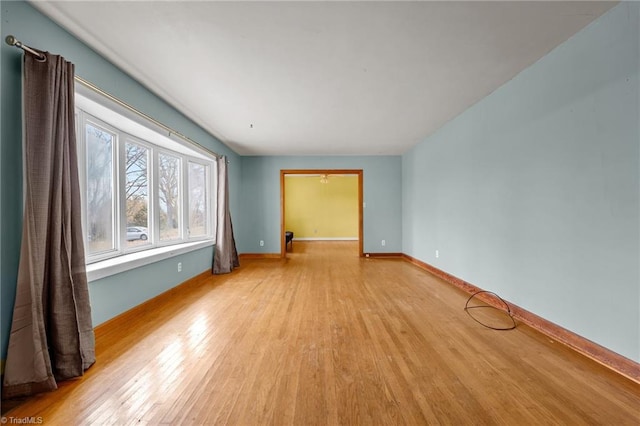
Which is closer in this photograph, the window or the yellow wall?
the window

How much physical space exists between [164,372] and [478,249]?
345cm

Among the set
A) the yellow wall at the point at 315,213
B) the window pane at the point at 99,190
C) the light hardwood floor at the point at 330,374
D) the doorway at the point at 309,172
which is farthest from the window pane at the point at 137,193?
the yellow wall at the point at 315,213

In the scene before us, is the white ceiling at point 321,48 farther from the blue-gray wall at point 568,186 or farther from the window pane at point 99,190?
the window pane at point 99,190

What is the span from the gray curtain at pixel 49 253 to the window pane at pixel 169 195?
1.83 metres

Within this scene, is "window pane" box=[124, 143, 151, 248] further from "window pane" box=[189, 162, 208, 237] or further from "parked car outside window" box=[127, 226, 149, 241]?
"window pane" box=[189, 162, 208, 237]

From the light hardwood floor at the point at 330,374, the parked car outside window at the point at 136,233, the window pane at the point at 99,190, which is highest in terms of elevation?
the window pane at the point at 99,190

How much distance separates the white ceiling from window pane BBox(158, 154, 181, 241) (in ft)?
3.10

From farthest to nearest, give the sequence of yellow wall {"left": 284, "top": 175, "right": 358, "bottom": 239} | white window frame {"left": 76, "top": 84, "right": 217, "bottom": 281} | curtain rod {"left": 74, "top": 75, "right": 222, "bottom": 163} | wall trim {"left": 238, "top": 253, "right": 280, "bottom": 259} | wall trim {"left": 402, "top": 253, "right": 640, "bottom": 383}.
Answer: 1. yellow wall {"left": 284, "top": 175, "right": 358, "bottom": 239}
2. wall trim {"left": 238, "top": 253, "right": 280, "bottom": 259}
3. white window frame {"left": 76, "top": 84, "right": 217, "bottom": 281}
4. curtain rod {"left": 74, "top": 75, "right": 222, "bottom": 163}
5. wall trim {"left": 402, "top": 253, "right": 640, "bottom": 383}

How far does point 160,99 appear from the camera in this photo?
2.86 meters

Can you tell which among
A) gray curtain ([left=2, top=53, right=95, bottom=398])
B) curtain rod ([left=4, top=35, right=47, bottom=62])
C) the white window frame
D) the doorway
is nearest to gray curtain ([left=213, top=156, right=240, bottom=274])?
the white window frame

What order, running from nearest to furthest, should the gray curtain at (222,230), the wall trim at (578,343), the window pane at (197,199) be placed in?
the wall trim at (578,343), the window pane at (197,199), the gray curtain at (222,230)

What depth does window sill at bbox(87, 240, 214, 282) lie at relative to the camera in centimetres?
205

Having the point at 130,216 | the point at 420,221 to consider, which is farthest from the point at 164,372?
the point at 420,221

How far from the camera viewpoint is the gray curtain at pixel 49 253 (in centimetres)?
143
